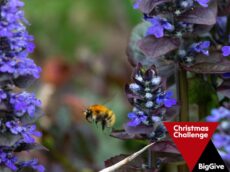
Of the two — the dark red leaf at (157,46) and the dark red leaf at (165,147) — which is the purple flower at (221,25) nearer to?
the dark red leaf at (157,46)

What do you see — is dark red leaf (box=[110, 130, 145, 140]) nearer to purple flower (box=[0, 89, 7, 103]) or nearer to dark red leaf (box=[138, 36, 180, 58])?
dark red leaf (box=[138, 36, 180, 58])

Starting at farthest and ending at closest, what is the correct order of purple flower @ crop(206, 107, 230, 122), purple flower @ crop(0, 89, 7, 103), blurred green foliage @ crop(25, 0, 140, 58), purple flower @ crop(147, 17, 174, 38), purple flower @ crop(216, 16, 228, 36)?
blurred green foliage @ crop(25, 0, 140, 58) < purple flower @ crop(216, 16, 228, 36) < purple flower @ crop(206, 107, 230, 122) < purple flower @ crop(147, 17, 174, 38) < purple flower @ crop(0, 89, 7, 103)

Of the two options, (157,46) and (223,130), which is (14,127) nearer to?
(157,46)

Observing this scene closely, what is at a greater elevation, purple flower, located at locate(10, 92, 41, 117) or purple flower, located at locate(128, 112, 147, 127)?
purple flower, located at locate(10, 92, 41, 117)

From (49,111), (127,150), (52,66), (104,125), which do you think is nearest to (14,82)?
(104,125)

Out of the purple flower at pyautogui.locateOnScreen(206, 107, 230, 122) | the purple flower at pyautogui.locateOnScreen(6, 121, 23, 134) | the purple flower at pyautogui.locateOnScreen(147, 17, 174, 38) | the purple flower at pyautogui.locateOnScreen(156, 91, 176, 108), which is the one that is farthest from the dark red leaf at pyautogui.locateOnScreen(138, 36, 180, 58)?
the purple flower at pyautogui.locateOnScreen(6, 121, 23, 134)
